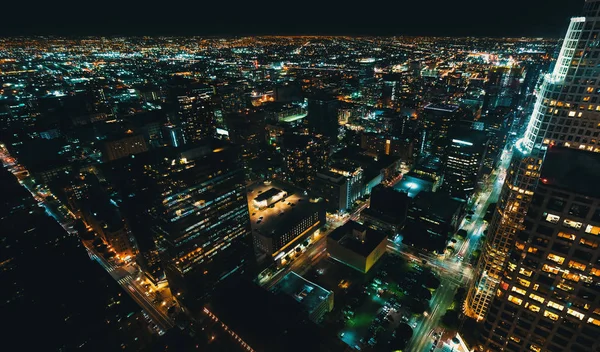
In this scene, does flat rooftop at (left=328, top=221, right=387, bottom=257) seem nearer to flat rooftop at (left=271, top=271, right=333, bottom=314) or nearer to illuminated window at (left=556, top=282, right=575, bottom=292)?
flat rooftop at (left=271, top=271, right=333, bottom=314)

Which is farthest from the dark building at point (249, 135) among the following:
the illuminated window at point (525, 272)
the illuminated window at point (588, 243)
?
the illuminated window at point (588, 243)

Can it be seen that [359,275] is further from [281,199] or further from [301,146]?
[301,146]

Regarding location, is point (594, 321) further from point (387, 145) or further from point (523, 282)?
point (387, 145)

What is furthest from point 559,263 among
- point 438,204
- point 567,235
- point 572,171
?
point 438,204

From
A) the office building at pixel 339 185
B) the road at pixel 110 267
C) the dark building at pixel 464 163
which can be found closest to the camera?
the road at pixel 110 267

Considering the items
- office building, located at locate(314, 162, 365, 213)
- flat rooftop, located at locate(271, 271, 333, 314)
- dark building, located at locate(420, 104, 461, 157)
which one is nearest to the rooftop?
office building, located at locate(314, 162, 365, 213)

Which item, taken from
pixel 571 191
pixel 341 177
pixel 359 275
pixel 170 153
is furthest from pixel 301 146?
pixel 571 191

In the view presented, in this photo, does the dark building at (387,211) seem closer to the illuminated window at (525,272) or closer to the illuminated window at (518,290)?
the illuminated window at (518,290)
